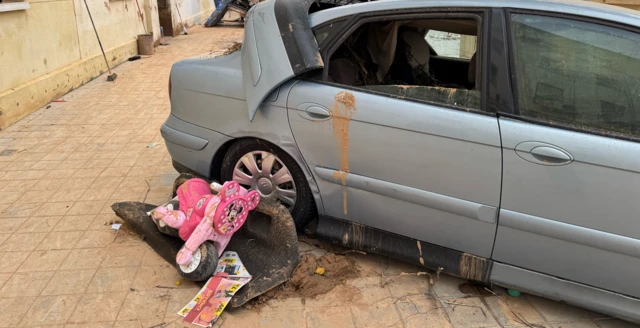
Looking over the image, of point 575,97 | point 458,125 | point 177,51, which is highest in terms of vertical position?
point 575,97

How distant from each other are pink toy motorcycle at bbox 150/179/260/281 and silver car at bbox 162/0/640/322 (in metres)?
0.35

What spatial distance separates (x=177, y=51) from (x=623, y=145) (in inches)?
466

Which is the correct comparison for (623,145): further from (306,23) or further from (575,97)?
(306,23)

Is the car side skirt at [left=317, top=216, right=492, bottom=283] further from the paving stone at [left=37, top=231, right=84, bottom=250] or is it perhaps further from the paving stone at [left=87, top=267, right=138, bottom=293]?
the paving stone at [left=37, top=231, right=84, bottom=250]

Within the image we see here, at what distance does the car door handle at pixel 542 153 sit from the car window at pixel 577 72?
170 mm

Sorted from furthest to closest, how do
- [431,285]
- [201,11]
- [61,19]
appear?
[201,11] → [61,19] → [431,285]

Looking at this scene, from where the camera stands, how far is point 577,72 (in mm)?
2465

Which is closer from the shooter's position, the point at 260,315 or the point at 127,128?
the point at 260,315

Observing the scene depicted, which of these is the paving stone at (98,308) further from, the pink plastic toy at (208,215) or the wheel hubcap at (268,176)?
the wheel hubcap at (268,176)

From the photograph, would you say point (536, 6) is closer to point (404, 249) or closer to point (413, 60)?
point (413, 60)

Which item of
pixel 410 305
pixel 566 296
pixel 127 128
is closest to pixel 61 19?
pixel 127 128

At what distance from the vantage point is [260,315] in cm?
271

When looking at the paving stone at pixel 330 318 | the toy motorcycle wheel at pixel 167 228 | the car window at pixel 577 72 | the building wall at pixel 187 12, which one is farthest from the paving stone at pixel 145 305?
the building wall at pixel 187 12

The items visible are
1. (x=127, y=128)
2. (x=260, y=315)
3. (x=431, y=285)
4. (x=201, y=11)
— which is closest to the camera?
(x=260, y=315)
